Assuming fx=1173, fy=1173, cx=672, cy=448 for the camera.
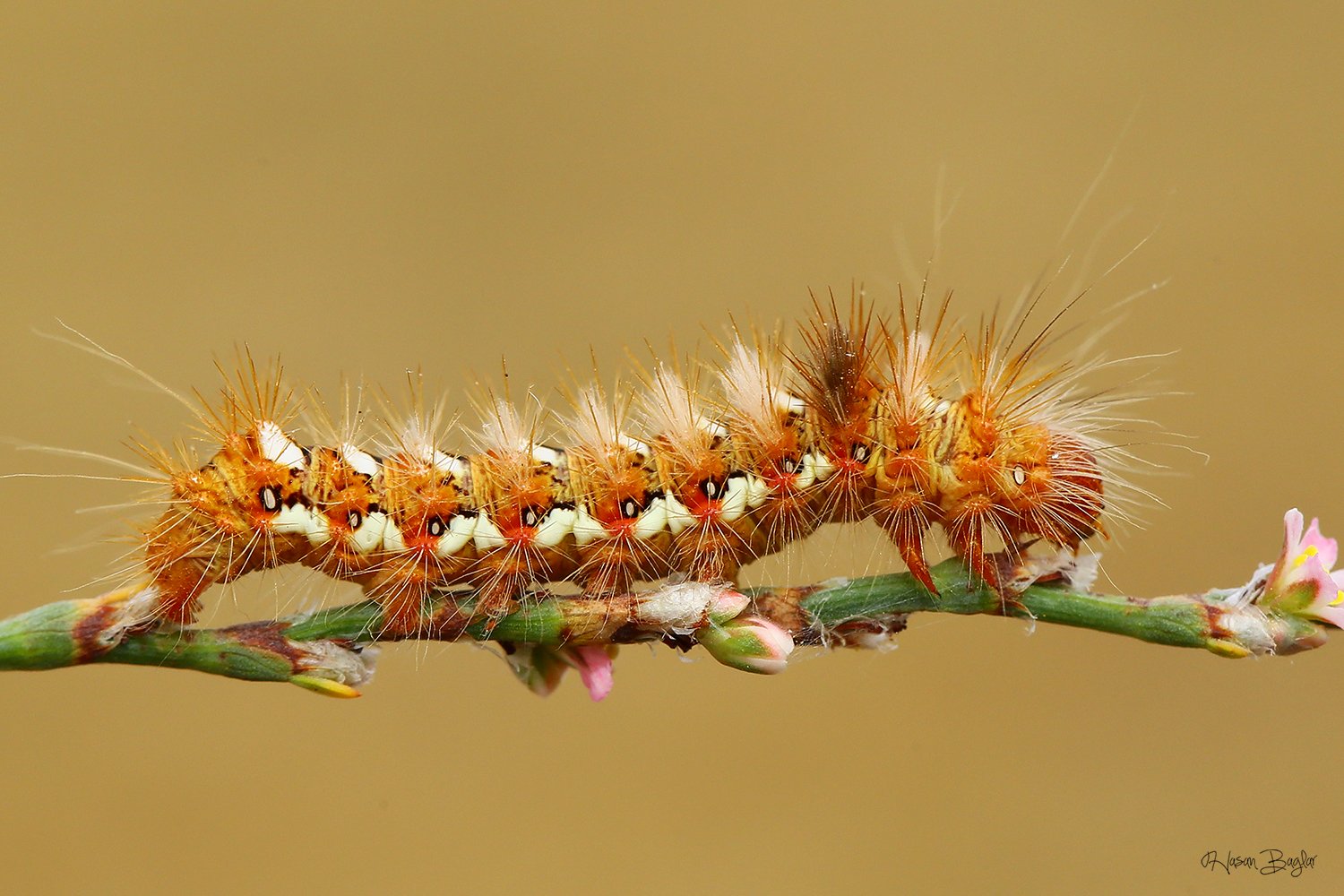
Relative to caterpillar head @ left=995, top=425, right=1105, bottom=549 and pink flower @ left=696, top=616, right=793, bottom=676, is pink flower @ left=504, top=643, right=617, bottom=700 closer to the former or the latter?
pink flower @ left=696, top=616, right=793, bottom=676

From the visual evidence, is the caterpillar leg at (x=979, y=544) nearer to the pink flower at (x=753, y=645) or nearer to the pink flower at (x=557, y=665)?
the pink flower at (x=753, y=645)

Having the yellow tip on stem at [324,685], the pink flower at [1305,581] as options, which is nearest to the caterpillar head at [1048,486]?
the pink flower at [1305,581]

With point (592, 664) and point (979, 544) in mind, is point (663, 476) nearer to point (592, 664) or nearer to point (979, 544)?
point (592, 664)

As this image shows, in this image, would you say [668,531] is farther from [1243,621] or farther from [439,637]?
[1243,621]

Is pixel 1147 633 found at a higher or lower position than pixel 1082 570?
lower

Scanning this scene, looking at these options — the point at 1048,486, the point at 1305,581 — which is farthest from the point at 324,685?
the point at 1305,581

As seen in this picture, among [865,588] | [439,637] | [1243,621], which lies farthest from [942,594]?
[439,637]
